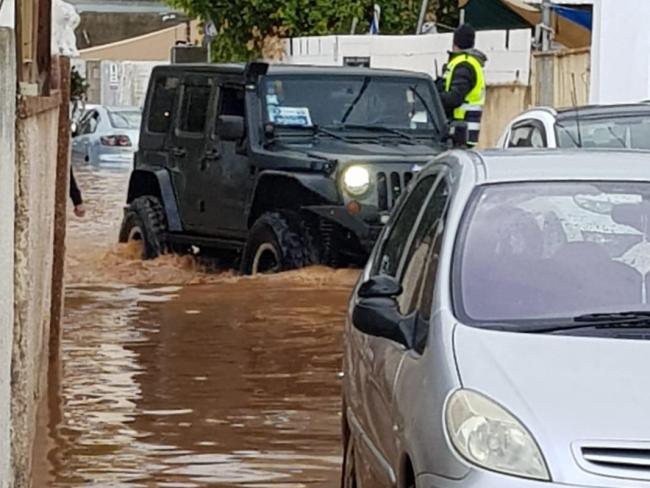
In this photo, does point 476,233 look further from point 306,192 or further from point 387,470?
point 306,192

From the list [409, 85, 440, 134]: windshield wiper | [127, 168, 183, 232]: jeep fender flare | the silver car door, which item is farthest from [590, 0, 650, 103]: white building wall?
the silver car door

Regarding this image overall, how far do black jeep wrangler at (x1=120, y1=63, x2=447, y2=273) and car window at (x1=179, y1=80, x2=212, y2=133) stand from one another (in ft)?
0.04

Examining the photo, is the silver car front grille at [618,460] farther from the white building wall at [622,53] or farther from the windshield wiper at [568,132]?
the white building wall at [622,53]

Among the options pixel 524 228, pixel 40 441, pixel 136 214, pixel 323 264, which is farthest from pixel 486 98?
pixel 524 228

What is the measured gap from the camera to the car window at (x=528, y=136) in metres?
11.3

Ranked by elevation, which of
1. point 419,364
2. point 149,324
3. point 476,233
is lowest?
point 149,324

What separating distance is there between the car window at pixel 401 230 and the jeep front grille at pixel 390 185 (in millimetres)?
6206

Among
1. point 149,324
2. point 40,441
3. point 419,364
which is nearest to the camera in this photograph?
point 419,364

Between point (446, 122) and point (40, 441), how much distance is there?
672cm

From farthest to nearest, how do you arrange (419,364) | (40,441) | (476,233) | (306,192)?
(306,192)
(40,441)
(476,233)
(419,364)

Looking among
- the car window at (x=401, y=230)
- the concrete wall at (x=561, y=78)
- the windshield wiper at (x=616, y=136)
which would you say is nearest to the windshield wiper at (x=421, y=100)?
the windshield wiper at (x=616, y=136)

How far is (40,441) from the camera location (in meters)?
8.69

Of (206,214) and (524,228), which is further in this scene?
(206,214)

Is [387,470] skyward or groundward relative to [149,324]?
skyward
